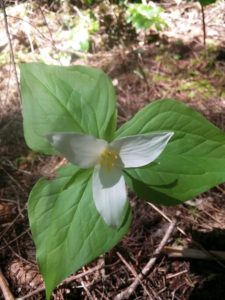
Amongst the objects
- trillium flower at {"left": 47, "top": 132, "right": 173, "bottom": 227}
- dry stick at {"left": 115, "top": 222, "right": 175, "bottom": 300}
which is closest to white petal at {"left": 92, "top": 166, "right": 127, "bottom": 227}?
trillium flower at {"left": 47, "top": 132, "right": 173, "bottom": 227}

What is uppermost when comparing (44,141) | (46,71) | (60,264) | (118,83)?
(46,71)

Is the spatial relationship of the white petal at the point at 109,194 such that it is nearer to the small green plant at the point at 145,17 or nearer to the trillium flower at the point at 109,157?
the trillium flower at the point at 109,157

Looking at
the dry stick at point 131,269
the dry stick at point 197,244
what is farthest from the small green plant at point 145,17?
the dry stick at point 131,269

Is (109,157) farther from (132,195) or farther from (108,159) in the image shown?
(132,195)

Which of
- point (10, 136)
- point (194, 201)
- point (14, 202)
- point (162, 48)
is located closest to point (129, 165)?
point (194, 201)

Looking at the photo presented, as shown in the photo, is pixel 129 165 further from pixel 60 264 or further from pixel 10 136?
pixel 10 136

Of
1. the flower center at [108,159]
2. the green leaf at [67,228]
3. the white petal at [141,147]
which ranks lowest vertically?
the green leaf at [67,228]

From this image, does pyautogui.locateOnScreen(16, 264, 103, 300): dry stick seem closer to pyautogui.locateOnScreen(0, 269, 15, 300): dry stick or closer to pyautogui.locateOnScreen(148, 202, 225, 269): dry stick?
pyautogui.locateOnScreen(0, 269, 15, 300): dry stick
